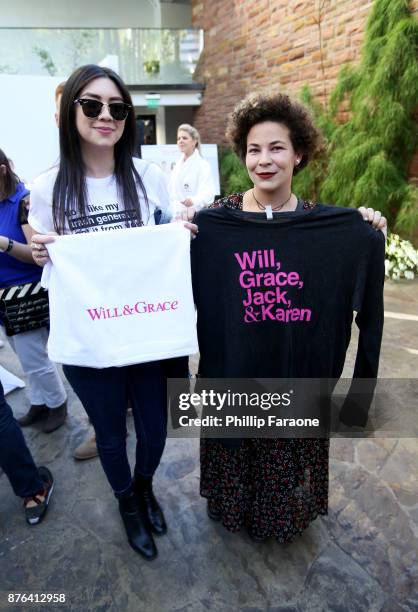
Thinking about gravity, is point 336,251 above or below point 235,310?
above

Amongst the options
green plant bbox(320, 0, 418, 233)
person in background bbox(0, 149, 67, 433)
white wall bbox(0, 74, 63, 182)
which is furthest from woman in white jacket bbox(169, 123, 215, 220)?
person in background bbox(0, 149, 67, 433)

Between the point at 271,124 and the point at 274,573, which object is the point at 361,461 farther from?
the point at 271,124

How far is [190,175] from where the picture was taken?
169 inches

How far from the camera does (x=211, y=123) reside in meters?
9.98

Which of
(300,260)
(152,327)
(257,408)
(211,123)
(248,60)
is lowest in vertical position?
(257,408)

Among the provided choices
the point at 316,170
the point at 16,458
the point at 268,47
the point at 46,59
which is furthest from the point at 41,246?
the point at 46,59

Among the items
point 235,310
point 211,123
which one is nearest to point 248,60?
point 211,123

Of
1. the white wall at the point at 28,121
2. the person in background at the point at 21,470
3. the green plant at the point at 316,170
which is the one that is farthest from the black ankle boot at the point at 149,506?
the green plant at the point at 316,170

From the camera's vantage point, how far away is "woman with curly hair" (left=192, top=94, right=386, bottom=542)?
1348 mm

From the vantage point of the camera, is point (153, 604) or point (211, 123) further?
point (211, 123)

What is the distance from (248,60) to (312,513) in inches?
346

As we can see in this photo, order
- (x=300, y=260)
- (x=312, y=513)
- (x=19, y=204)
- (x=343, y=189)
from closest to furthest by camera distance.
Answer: (x=300, y=260), (x=312, y=513), (x=19, y=204), (x=343, y=189)

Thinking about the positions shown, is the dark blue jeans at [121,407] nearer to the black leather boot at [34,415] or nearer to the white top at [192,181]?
the black leather boot at [34,415]

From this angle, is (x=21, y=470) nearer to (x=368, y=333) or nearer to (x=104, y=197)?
(x=104, y=197)
